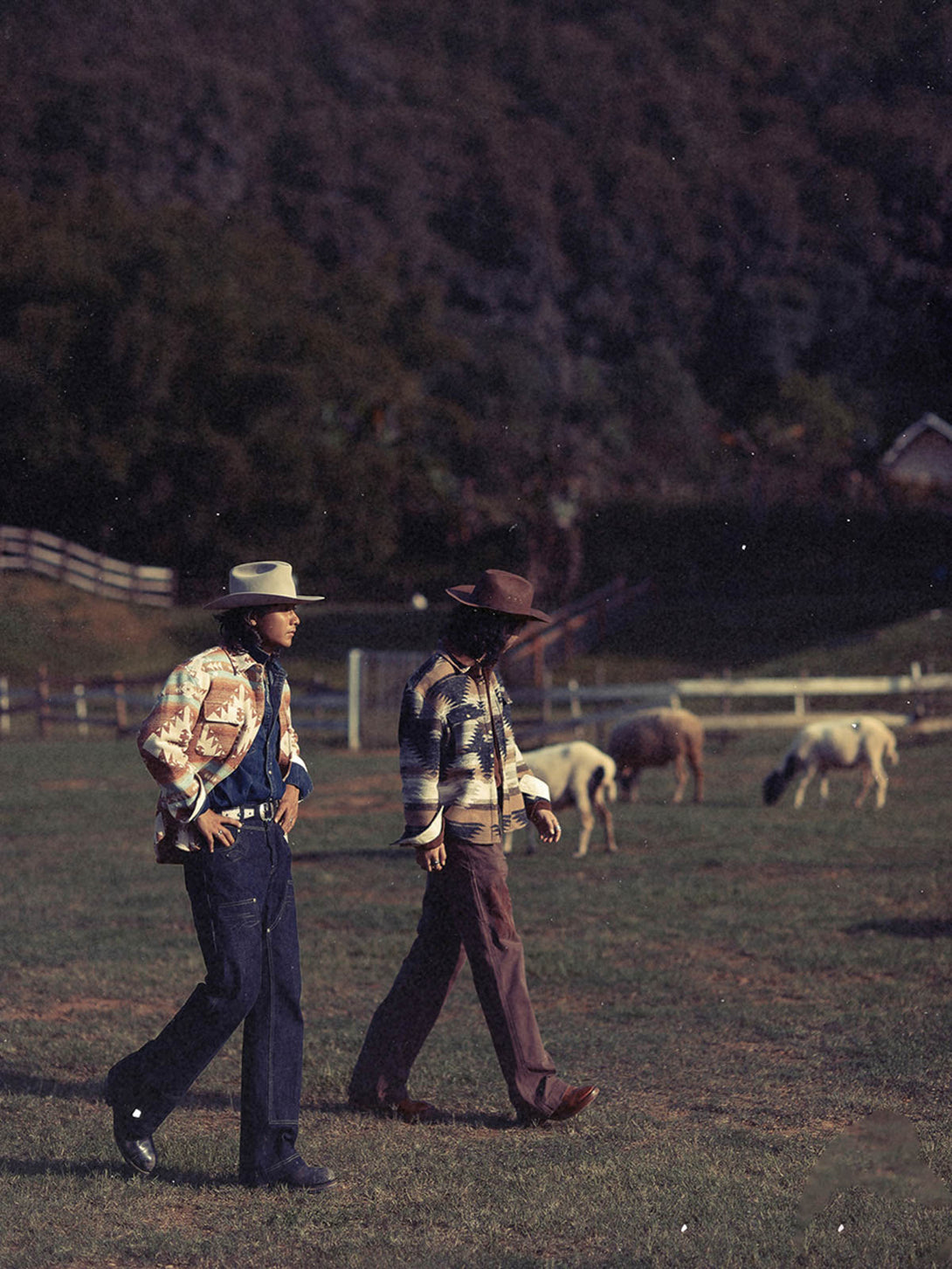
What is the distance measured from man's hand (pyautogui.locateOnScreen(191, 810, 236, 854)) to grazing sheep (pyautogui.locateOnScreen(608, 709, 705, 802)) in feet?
43.6

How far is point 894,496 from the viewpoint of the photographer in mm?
57719

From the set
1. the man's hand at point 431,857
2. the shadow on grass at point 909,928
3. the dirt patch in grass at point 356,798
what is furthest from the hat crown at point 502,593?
the dirt patch in grass at point 356,798

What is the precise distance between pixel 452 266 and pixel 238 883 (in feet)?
377

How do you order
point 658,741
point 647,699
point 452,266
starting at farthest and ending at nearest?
1. point 452,266
2. point 647,699
3. point 658,741

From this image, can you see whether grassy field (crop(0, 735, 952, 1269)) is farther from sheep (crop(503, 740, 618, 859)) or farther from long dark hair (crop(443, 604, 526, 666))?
long dark hair (crop(443, 604, 526, 666))

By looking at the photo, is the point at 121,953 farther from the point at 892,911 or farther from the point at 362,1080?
the point at 892,911

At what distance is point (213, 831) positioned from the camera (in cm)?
575

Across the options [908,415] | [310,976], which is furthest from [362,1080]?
[908,415]

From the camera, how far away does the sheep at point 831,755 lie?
59.9 feet

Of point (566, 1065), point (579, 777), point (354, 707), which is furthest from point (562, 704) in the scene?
point (566, 1065)

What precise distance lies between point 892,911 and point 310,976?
14.3 feet

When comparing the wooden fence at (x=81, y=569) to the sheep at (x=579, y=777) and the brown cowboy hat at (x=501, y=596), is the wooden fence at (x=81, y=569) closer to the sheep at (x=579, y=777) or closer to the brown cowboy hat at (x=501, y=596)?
the sheep at (x=579, y=777)

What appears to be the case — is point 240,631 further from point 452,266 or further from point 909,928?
point 452,266

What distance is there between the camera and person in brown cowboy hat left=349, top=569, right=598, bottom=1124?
671 centimetres
